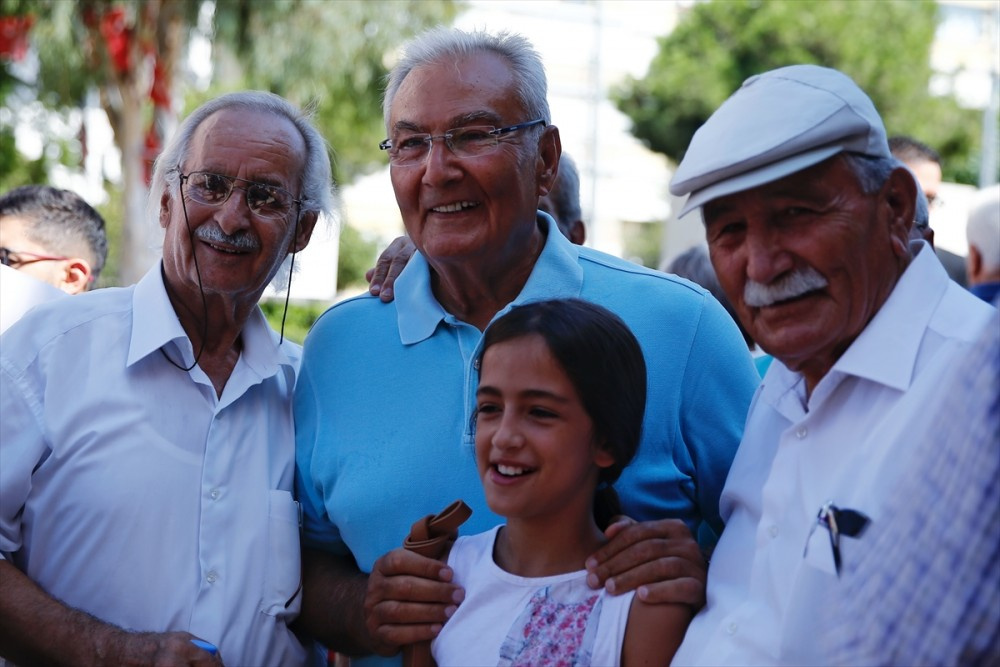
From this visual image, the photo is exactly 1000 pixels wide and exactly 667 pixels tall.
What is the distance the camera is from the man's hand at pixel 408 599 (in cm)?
272

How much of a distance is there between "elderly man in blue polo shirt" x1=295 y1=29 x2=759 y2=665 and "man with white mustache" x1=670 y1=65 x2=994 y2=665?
1.87ft

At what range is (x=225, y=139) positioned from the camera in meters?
3.26

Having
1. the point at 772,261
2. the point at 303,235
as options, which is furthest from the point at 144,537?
the point at 772,261

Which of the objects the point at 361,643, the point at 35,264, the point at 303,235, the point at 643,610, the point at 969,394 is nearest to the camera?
the point at 969,394

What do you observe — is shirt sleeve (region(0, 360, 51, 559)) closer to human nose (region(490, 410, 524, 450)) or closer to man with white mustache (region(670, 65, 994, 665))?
human nose (region(490, 410, 524, 450))

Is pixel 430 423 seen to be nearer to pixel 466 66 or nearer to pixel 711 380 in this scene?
pixel 711 380

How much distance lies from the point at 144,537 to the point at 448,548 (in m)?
0.79

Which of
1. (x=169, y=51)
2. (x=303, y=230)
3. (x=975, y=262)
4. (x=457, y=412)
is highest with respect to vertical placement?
(x=169, y=51)

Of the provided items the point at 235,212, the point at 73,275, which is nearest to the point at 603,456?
the point at 235,212

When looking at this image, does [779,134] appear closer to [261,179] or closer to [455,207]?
[455,207]

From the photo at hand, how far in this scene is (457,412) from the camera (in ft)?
10.0

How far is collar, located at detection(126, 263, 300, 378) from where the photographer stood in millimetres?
3096

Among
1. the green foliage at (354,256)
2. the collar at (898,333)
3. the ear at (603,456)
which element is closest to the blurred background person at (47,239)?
the ear at (603,456)

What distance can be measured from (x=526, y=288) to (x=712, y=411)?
2.00ft
